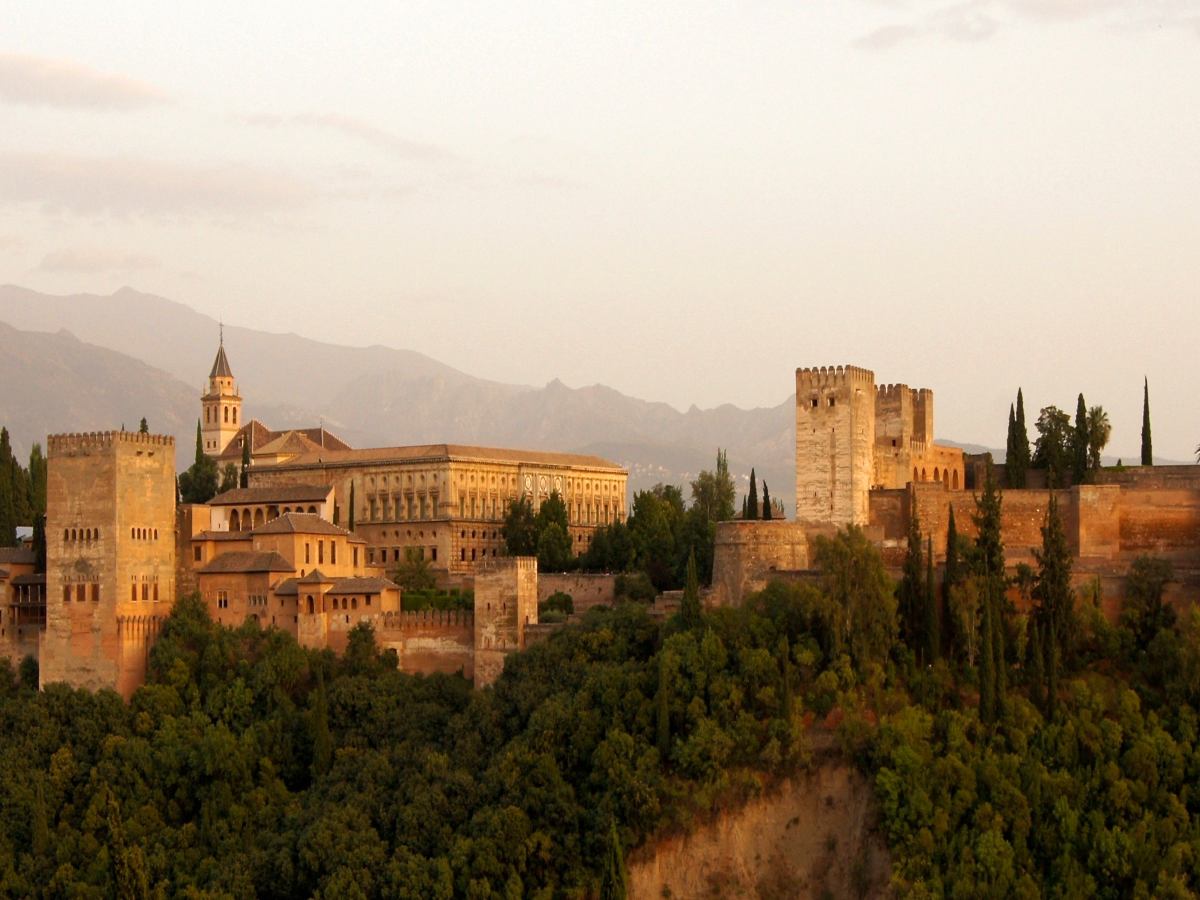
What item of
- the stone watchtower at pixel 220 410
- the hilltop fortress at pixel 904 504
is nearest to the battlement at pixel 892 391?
the hilltop fortress at pixel 904 504

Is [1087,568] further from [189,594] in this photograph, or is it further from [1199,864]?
[189,594]

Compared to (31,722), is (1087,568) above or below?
above

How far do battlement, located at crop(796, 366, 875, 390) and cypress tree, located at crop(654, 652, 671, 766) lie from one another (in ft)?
39.5

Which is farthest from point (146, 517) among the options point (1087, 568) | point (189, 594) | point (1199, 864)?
point (1199, 864)

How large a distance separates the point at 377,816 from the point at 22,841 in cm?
968

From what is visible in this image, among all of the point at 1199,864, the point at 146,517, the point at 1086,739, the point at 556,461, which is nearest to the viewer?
the point at 1199,864

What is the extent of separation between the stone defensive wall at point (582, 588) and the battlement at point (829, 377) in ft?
25.1

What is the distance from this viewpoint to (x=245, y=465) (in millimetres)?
75875

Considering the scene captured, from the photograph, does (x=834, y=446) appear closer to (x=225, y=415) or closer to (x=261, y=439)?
(x=261, y=439)

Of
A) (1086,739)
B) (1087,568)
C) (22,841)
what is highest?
(1087,568)

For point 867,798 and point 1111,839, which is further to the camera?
point 867,798

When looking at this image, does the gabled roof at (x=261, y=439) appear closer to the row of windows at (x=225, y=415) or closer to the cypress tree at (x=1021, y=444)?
the row of windows at (x=225, y=415)

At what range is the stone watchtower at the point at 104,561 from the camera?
5500cm

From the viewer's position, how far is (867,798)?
1746 inches
